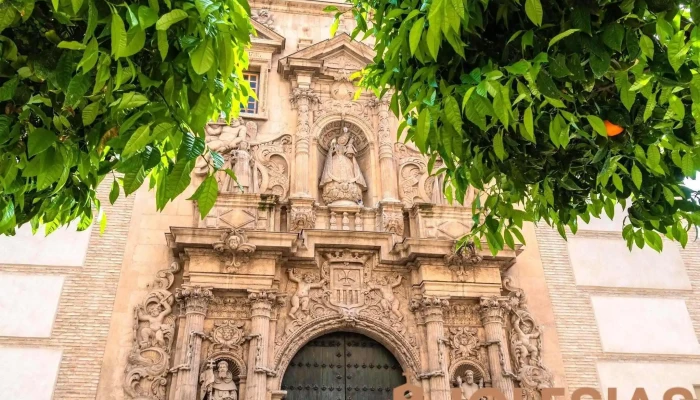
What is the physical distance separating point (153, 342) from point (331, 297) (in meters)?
2.24

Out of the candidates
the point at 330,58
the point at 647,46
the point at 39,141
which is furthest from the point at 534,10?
the point at 330,58

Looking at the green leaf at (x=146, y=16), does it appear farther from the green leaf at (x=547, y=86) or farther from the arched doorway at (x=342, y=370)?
the arched doorway at (x=342, y=370)

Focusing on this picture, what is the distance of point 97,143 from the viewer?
2910 mm

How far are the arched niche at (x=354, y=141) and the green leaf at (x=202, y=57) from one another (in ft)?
19.3

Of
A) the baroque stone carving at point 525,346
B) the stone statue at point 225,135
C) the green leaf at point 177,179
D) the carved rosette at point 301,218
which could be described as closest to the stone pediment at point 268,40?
the stone statue at point 225,135

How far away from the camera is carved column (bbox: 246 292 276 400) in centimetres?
661

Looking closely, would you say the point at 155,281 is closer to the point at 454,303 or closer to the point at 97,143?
the point at 454,303

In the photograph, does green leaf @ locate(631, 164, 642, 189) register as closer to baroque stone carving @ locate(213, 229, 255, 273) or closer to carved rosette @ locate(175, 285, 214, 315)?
baroque stone carving @ locate(213, 229, 255, 273)

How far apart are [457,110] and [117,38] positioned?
→ 4.95 feet

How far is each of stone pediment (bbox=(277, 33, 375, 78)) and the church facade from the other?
2.67ft

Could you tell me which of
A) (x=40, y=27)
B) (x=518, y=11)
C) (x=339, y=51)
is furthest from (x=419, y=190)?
(x=40, y=27)

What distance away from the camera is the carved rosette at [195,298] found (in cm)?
694

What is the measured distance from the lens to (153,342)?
6867mm

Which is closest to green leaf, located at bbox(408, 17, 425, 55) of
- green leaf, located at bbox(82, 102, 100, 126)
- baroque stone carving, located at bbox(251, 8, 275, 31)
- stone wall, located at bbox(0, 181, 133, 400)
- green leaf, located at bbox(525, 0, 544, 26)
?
green leaf, located at bbox(525, 0, 544, 26)
